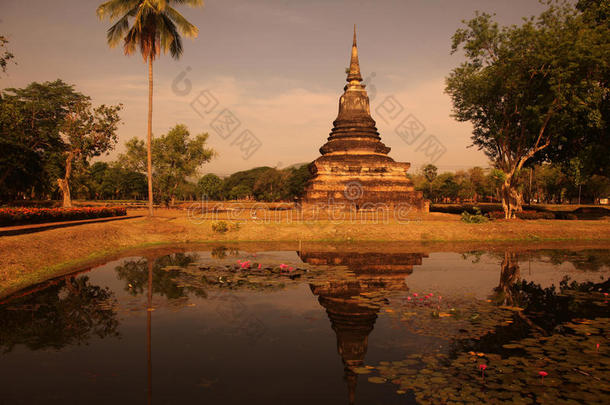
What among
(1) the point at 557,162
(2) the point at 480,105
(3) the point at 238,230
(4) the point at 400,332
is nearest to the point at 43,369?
(4) the point at 400,332

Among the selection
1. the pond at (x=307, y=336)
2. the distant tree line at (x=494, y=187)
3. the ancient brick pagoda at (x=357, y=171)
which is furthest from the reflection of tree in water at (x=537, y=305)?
the distant tree line at (x=494, y=187)

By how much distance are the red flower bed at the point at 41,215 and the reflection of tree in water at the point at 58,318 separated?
967 cm

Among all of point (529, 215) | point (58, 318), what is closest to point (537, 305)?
point (58, 318)

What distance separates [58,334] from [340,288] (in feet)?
17.5

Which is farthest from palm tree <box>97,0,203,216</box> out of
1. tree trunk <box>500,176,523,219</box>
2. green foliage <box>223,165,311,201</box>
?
green foliage <box>223,165,311,201</box>

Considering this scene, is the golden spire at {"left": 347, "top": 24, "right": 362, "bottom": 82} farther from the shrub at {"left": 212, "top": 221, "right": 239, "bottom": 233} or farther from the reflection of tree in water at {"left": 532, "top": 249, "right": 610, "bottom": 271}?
the reflection of tree in water at {"left": 532, "top": 249, "right": 610, "bottom": 271}

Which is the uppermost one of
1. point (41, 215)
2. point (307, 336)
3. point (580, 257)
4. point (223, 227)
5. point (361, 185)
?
point (361, 185)

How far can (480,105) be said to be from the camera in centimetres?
2772

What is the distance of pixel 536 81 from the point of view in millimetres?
22891

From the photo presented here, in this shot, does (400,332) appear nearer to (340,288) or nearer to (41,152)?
(340,288)

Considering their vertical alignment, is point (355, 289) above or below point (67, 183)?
below

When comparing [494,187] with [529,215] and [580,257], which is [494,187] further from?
[580,257]

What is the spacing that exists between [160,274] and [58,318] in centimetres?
347

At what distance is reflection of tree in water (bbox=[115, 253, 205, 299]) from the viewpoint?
27.6 feet
